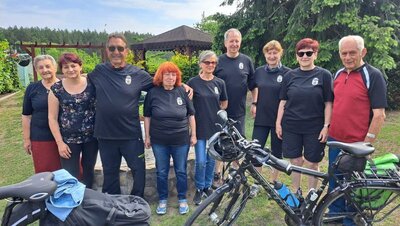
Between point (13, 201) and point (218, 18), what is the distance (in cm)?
906

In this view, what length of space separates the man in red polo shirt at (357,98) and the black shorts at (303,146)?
0.74 feet

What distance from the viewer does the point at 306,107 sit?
3.11 metres

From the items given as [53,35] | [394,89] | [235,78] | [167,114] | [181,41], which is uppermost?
[53,35]

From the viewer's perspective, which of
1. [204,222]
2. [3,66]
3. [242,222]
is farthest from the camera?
[3,66]

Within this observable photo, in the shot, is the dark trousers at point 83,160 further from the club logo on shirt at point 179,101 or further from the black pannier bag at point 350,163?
the black pannier bag at point 350,163

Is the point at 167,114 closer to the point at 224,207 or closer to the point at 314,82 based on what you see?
the point at 224,207

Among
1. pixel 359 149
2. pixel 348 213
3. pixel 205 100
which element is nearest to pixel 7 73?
pixel 205 100

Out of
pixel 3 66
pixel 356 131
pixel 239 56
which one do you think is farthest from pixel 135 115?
pixel 3 66

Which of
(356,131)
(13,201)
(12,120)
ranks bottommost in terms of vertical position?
(12,120)

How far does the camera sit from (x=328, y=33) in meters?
8.84

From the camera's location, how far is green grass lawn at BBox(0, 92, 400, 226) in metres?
3.39

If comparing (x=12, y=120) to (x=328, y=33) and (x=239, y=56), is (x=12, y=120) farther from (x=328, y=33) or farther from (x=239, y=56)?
(x=328, y=33)

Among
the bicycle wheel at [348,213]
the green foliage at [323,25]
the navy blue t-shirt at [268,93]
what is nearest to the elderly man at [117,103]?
the navy blue t-shirt at [268,93]

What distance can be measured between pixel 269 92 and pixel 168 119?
3.83ft
